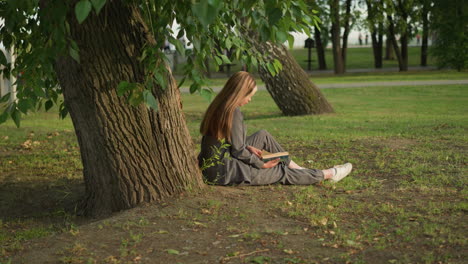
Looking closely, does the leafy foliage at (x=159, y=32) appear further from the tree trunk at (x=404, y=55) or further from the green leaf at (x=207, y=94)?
the tree trunk at (x=404, y=55)

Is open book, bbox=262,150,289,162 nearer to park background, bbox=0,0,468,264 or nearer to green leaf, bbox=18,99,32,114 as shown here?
park background, bbox=0,0,468,264

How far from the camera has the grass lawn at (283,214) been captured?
4.33 metres

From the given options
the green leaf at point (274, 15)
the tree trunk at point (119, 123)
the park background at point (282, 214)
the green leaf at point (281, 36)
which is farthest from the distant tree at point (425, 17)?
the green leaf at point (274, 15)

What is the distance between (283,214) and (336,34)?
89.4 feet

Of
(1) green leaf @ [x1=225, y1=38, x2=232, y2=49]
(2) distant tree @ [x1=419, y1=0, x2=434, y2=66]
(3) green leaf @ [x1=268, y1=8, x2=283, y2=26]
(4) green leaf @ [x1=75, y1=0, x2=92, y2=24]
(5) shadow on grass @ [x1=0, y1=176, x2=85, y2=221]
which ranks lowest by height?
(5) shadow on grass @ [x1=0, y1=176, x2=85, y2=221]

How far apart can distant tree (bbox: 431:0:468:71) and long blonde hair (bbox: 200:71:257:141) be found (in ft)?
76.7

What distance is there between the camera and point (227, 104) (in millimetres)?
5934

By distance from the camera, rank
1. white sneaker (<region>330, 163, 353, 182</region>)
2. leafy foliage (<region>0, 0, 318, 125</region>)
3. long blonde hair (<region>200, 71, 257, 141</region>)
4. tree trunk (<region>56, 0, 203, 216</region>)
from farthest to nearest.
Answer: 1. white sneaker (<region>330, 163, 353, 182</region>)
2. long blonde hair (<region>200, 71, 257, 141</region>)
3. tree trunk (<region>56, 0, 203, 216</region>)
4. leafy foliage (<region>0, 0, 318, 125</region>)

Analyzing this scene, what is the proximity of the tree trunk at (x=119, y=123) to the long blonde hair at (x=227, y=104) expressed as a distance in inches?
12.6

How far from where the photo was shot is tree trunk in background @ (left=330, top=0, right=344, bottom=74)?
99.0ft

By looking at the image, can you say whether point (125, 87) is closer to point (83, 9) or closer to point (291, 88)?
point (83, 9)

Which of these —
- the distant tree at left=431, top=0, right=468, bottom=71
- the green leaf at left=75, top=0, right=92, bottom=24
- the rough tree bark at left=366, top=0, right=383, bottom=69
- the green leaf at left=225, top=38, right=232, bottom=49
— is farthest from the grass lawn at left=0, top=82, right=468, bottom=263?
the rough tree bark at left=366, top=0, right=383, bottom=69

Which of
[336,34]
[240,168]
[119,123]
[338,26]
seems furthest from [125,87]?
[336,34]

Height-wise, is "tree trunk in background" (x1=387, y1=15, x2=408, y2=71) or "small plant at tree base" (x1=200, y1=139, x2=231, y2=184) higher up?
"tree trunk in background" (x1=387, y1=15, x2=408, y2=71)
